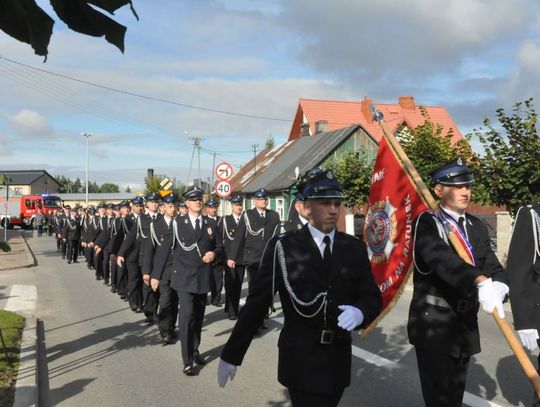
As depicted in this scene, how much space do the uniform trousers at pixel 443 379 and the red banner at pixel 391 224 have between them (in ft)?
2.20

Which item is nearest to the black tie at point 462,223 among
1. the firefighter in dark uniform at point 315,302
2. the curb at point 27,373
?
the firefighter in dark uniform at point 315,302

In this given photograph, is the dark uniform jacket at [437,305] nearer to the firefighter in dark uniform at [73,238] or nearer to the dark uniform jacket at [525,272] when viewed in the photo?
the dark uniform jacket at [525,272]

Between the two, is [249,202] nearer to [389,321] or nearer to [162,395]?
[389,321]

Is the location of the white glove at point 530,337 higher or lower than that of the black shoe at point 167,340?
higher

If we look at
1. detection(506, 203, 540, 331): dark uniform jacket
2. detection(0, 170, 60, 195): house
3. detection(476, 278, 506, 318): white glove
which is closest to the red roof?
detection(506, 203, 540, 331): dark uniform jacket

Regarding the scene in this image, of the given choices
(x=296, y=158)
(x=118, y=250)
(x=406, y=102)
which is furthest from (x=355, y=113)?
(x=118, y=250)

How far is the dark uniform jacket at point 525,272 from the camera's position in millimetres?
4066

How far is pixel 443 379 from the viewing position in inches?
149

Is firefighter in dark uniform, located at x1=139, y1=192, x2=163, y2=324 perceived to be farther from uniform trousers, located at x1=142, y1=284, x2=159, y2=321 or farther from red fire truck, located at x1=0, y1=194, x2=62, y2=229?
red fire truck, located at x1=0, y1=194, x2=62, y2=229

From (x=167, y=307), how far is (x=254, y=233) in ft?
8.40

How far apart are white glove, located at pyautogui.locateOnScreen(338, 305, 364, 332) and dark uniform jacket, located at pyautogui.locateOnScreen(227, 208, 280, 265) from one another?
6932mm

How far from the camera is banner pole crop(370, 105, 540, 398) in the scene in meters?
3.30

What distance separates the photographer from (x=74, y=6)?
2.13 metres

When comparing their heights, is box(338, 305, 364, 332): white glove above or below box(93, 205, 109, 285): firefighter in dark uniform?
above
